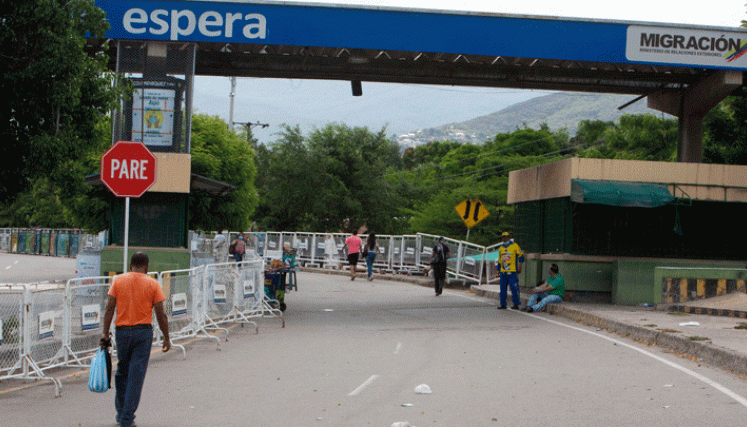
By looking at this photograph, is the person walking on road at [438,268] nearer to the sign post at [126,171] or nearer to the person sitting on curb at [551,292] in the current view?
the person sitting on curb at [551,292]

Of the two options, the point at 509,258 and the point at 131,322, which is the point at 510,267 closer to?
the point at 509,258

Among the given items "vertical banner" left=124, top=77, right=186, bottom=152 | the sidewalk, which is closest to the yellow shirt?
the sidewalk

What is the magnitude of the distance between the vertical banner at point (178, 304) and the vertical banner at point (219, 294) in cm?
151

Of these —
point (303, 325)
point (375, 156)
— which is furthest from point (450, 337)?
point (375, 156)

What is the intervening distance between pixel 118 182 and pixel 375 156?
34772 millimetres

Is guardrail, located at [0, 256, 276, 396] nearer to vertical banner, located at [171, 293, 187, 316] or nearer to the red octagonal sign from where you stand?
vertical banner, located at [171, 293, 187, 316]

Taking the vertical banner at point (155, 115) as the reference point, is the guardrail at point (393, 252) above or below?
below

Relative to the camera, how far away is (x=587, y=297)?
20.1m

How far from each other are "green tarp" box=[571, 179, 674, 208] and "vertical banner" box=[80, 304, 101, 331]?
12.1 m

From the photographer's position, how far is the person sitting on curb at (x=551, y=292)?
19.1 m

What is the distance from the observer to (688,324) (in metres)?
14.4

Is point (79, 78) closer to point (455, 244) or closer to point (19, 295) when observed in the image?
point (19, 295)

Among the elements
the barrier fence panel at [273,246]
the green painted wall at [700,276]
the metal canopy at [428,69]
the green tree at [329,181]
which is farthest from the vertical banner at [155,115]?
the green tree at [329,181]

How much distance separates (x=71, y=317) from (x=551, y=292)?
12.3m
